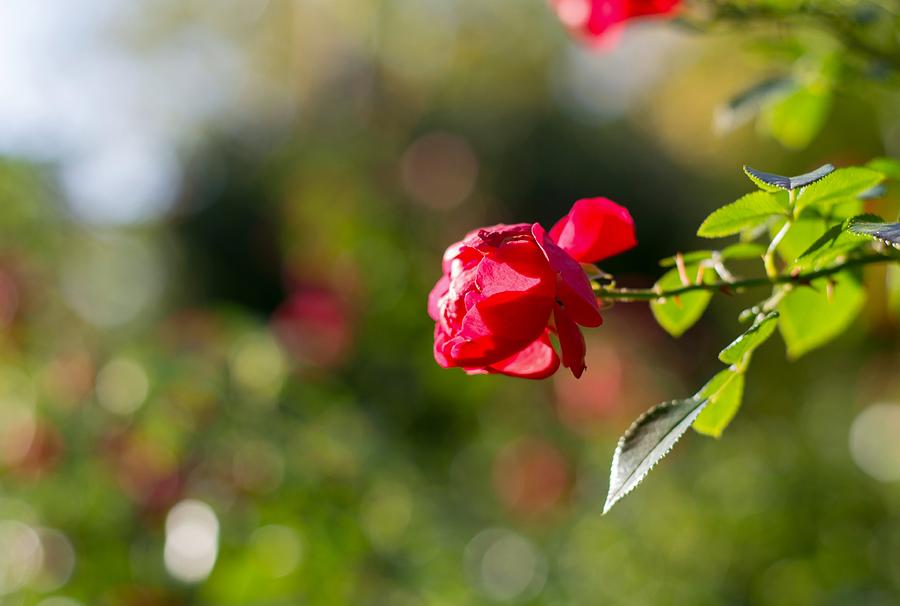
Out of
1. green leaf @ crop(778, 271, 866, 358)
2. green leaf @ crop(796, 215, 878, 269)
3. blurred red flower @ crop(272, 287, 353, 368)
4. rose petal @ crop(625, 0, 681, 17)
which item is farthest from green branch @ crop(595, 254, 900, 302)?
blurred red flower @ crop(272, 287, 353, 368)

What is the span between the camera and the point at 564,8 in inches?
36.9

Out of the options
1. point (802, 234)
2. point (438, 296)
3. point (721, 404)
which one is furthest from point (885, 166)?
point (438, 296)

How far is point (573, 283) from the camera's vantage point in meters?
0.45

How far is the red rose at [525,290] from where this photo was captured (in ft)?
1.54

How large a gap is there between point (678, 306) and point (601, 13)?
37 cm

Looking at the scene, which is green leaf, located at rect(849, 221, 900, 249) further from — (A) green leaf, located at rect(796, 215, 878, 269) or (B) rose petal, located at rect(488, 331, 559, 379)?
(B) rose petal, located at rect(488, 331, 559, 379)

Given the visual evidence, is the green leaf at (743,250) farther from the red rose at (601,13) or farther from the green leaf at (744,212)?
the red rose at (601,13)

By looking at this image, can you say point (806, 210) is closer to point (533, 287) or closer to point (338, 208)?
point (533, 287)

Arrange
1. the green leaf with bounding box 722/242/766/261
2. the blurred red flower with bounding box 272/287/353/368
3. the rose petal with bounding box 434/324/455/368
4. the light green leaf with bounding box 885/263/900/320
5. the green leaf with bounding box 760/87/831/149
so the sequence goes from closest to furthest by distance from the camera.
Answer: the rose petal with bounding box 434/324/455/368 < the green leaf with bounding box 722/242/766/261 < the light green leaf with bounding box 885/263/900/320 < the green leaf with bounding box 760/87/831/149 < the blurred red flower with bounding box 272/287/353/368

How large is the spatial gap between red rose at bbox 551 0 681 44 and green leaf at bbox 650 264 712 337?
12.8 inches

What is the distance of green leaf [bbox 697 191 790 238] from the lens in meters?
0.52

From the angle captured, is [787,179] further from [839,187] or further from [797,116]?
[797,116]

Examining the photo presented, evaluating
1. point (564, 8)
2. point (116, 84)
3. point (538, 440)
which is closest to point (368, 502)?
point (538, 440)

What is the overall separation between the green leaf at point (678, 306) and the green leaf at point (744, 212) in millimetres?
67
